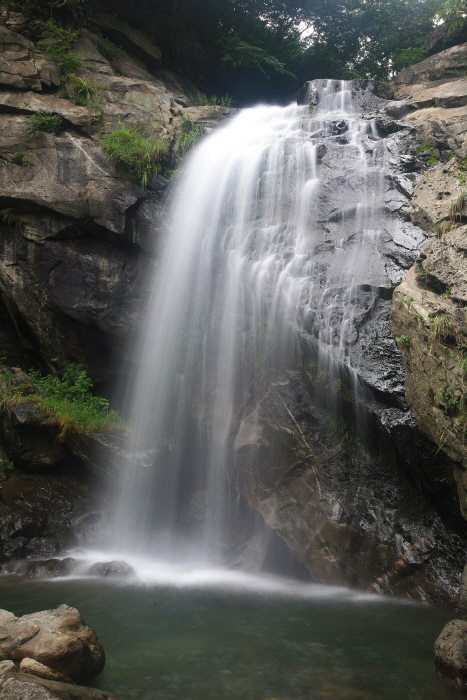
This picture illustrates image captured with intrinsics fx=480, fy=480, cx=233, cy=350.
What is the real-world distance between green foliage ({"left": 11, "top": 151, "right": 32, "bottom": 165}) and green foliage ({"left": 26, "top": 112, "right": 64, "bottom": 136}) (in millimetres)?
797

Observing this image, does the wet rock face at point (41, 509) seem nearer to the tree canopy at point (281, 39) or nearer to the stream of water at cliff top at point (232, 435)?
the stream of water at cliff top at point (232, 435)

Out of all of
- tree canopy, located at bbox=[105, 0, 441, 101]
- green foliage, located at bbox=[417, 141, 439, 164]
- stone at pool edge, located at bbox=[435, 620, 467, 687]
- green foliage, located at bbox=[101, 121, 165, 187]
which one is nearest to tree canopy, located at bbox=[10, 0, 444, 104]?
tree canopy, located at bbox=[105, 0, 441, 101]

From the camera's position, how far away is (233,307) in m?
9.71

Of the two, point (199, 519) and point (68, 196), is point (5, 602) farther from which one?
point (68, 196)

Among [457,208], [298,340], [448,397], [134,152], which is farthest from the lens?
[134,152]

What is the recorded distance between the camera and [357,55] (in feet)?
72.7

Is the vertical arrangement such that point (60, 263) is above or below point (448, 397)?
above

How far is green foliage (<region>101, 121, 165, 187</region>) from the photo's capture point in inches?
444

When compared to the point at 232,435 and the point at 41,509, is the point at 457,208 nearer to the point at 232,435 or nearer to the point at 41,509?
the point at 232,435

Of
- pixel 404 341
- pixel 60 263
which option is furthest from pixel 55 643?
pixel 60 263

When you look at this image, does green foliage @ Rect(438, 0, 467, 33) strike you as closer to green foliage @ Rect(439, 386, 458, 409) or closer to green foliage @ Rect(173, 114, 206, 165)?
green foliage @ Rect(173, 114, 206, 165)

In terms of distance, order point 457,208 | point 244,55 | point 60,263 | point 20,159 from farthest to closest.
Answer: point 244,55 → point 20,159 → point 60,263 → point 457,208

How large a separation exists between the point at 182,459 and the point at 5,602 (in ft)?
13.7

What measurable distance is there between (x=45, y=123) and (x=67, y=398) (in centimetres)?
669
